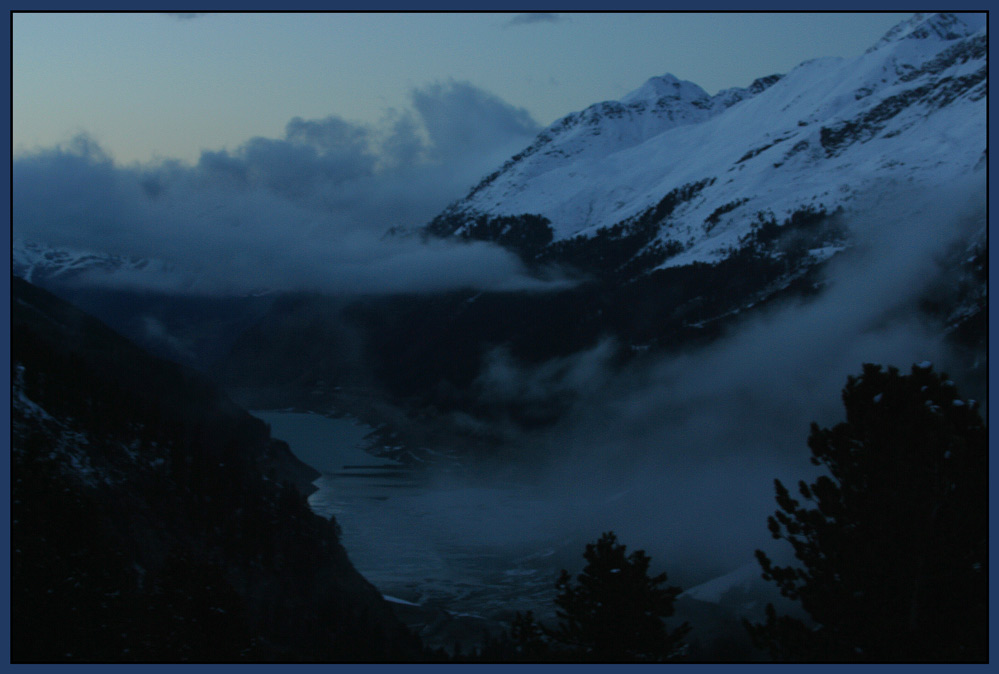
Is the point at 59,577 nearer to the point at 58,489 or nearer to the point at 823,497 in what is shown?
the point at 58,489

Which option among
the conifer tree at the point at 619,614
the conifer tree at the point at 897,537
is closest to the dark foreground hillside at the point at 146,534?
the conifer tree at the point at 619,614

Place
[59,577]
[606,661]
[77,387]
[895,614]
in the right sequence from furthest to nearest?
[77,387] < [59,577] < [606,661] < [895,614]

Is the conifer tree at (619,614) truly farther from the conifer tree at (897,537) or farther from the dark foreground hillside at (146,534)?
the dark foreground hillside at (146,534)

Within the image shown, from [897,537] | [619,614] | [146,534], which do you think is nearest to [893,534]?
[897,537]

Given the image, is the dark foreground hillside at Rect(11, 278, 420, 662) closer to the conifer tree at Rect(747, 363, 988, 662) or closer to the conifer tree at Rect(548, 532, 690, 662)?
the conifer tree at Rect(548, 532, 690, 662)

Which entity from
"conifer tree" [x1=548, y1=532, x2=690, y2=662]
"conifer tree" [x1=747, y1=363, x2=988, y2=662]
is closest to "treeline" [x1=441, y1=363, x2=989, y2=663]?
"conifer tree" [x1=747, y1=363, x2=988, y2=662]

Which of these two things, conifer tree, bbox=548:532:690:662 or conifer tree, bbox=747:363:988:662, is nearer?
conifer tree, bbox=747:363:988:662

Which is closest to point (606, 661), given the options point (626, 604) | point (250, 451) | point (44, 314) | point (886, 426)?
point (626, 604)
